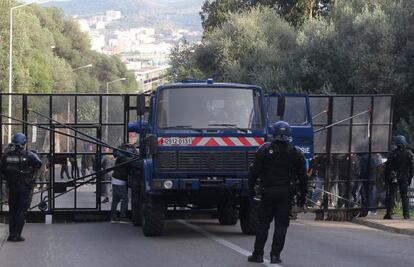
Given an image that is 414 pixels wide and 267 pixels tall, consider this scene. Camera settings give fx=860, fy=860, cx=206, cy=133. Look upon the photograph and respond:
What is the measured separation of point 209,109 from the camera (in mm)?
14914

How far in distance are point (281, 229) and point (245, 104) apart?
4043 millimetres

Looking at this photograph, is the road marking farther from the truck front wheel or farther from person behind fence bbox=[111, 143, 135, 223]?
person behind fence bbox=[111, 143, 135, 223]

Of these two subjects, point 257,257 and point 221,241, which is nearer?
point 257,257

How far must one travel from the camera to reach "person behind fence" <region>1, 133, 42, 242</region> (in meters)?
14.7

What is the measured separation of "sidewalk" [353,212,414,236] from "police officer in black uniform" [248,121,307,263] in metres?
6.56

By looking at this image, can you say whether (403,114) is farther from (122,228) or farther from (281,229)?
(281,229)

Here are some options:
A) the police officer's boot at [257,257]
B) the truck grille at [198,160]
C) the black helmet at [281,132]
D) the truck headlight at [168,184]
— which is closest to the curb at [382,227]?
the truck grille at [198,160]

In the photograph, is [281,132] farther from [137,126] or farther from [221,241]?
[137,126]

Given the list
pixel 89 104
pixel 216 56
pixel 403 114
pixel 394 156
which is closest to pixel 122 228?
pixel 89 104

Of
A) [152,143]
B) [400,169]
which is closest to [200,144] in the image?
[152,143]

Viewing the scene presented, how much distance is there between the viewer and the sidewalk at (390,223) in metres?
17.5

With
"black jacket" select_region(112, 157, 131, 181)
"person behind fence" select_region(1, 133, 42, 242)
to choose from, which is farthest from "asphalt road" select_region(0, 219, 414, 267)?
"black jacket" select_region(112, 157, 131, 181)

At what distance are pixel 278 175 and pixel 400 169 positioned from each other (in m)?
8.52

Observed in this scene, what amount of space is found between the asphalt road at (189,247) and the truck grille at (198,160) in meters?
1.26
